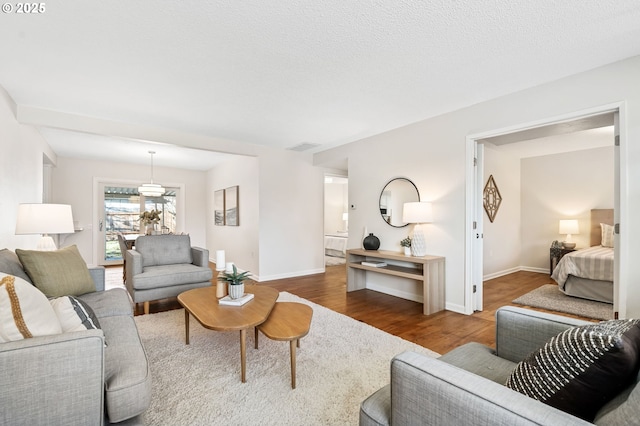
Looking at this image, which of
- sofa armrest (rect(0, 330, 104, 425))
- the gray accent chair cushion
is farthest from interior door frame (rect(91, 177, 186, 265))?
sofa armrest (rect(0, 330, 104, 425))

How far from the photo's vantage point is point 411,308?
3.65 metres

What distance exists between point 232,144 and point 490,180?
15.5 feet

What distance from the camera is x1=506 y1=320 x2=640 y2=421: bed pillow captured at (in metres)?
0.79

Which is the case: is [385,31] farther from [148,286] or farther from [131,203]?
[131,203]

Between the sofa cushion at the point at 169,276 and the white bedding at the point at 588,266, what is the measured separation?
4.88m

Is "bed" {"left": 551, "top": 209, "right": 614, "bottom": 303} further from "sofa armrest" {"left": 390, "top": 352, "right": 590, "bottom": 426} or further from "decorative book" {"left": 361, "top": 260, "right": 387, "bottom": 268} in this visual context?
"sofa armrest" {"left": 390, "top": 352, "right": 590, "bottom": 426}

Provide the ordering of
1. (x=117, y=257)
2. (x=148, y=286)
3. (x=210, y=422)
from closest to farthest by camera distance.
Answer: (x=210, y=422) < (x=148, y=286) < (x=117, y=257)

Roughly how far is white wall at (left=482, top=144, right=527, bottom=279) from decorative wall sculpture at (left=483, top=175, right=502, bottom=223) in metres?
0.09

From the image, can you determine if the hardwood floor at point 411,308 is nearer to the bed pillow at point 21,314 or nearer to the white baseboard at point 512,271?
the white baseboard at point 512,271

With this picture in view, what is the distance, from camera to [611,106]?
95.6 inches

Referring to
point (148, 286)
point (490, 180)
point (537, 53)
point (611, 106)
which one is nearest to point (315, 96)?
point (537, 53)

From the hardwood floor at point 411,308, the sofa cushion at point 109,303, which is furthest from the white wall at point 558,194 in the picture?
the sofa cushion at point 109,303

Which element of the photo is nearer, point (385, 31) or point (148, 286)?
point (385, 31)

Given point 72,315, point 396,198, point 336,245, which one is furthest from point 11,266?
point 336,245
